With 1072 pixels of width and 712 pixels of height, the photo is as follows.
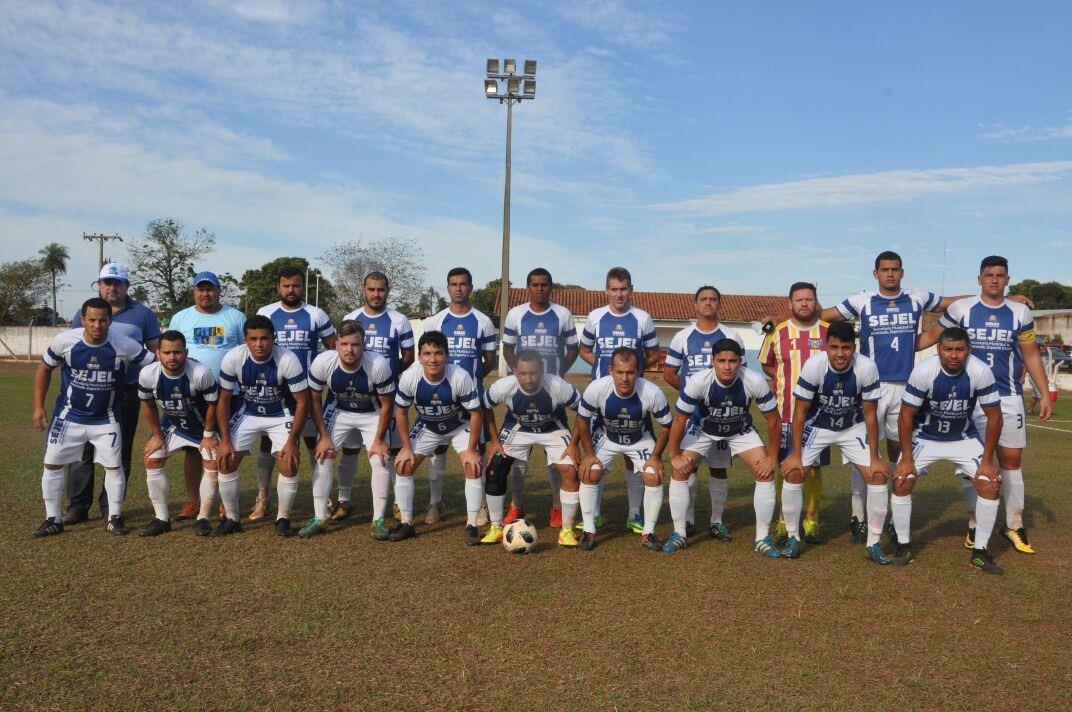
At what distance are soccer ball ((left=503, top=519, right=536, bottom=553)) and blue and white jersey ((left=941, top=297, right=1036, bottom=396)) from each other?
4.07 meters

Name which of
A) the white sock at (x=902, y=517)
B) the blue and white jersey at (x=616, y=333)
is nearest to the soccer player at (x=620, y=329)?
the blue and white jersey at (x=616, y=333)

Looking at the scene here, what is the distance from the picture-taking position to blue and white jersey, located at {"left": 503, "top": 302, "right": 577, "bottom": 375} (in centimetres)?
727

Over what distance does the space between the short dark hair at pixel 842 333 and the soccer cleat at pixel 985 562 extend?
6.18ft

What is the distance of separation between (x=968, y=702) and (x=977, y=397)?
2.94 m

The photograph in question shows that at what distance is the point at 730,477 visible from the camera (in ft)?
31.5

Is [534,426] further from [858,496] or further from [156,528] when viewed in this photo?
[156,528]

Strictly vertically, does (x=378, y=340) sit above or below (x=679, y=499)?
above

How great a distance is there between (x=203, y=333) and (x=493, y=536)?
10.9 feet

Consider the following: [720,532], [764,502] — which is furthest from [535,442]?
[764,502]

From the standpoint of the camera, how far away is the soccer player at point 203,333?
6914 millimetres

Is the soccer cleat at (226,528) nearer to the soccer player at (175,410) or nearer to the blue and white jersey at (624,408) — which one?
the soccer player at (175,410)

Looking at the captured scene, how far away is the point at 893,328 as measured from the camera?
255 inches

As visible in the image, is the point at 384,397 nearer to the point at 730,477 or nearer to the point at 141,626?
the point at 141,626

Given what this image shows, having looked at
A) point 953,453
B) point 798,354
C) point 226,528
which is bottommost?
point 226,528
